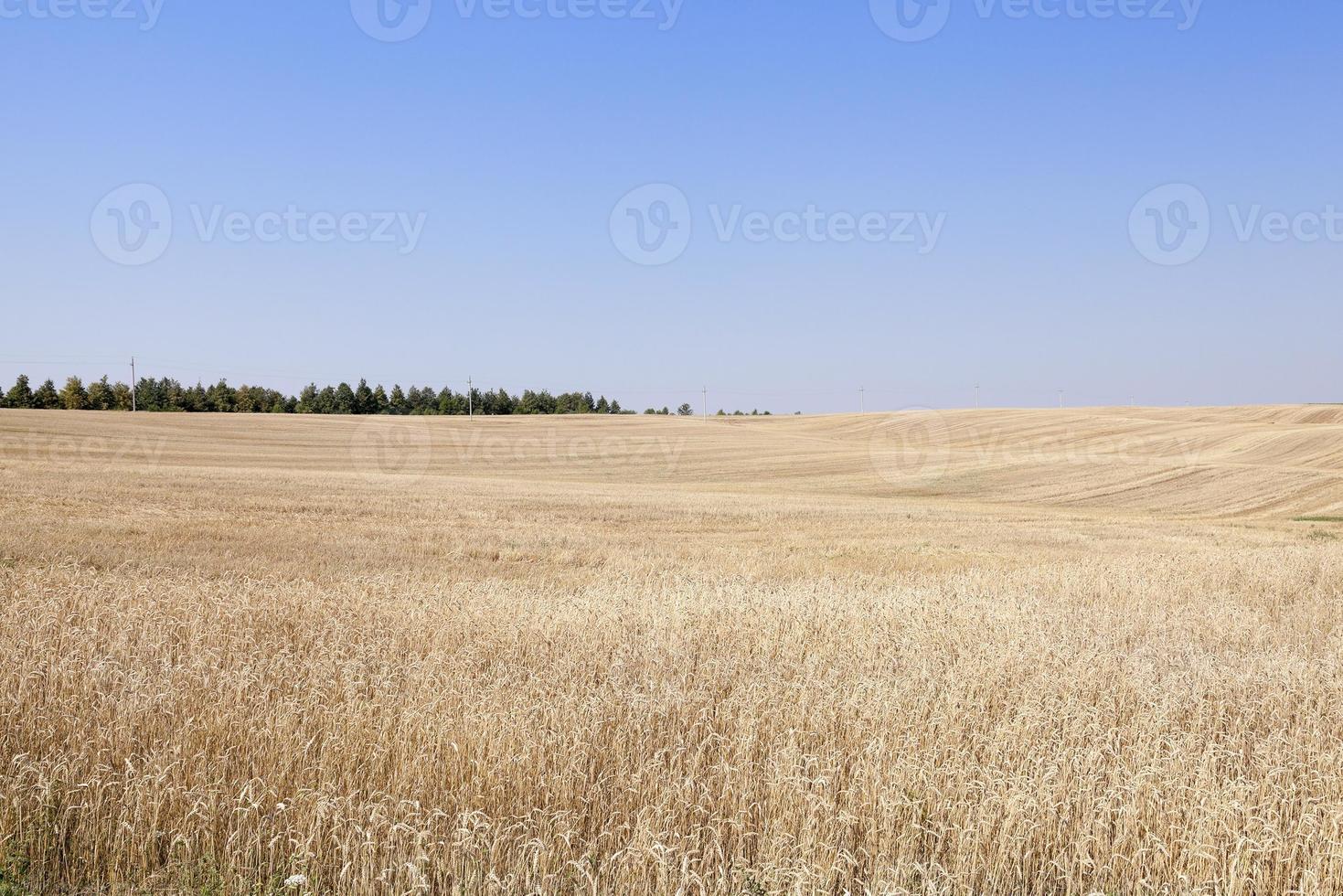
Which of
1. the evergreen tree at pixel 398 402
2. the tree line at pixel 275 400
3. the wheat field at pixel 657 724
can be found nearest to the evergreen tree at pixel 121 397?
the tree line at pixel 275 400

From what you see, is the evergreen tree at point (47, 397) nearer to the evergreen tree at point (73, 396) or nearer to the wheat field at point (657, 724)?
the evergreen tree at point (73, 396)

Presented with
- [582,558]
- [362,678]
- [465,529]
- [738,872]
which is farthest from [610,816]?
[465,529]

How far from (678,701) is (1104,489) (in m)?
42.7

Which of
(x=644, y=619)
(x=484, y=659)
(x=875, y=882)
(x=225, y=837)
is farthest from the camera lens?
(x=644, y=619)

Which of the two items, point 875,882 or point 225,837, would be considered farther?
point 225,837

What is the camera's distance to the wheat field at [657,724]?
4.84m

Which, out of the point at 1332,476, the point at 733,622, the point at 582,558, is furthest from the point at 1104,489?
the point at 733,622

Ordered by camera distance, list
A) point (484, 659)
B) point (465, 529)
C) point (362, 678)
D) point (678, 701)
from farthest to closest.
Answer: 1. point (465, 529)
2. point (484, 659)
3. point (362, 678)
4. point (678, 701)

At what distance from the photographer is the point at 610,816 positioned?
5238mm

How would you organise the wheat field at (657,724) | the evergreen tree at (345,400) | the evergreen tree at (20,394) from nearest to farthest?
the wheat field at (657,724) < the evergreen tree at (20,394) < the evergreen tree at (345,400)

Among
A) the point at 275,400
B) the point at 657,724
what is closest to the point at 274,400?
the point at 275,400

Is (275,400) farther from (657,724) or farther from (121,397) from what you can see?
(657,724)

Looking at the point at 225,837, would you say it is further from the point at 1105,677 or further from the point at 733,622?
the point at 1105,677

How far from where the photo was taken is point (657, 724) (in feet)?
21.3
